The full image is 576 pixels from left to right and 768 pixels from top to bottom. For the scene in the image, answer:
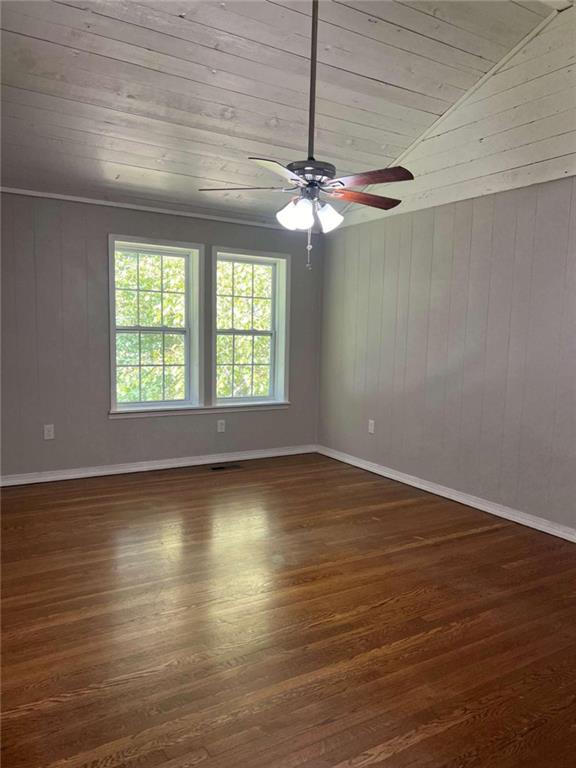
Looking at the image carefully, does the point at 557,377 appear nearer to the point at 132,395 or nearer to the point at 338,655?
the point at 338,655

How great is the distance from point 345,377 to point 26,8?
3823 mm

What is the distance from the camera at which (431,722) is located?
1782mm

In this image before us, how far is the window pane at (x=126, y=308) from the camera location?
4.72 metres

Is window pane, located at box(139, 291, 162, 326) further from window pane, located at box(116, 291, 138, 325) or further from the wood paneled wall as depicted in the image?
the wood paneled wall

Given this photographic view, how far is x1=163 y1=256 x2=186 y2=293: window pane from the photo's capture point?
16.2 feet

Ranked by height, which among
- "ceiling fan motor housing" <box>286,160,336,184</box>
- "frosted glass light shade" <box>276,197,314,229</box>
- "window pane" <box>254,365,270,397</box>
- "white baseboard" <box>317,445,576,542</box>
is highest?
"ceiling fan motor housing" <box>286,160,336,184</box>

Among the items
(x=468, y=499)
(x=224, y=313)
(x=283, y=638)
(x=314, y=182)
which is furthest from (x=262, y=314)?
(x=283, y=638)

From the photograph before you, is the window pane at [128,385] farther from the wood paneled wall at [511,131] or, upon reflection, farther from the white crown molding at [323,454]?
the wood paneled wall at [511,131]

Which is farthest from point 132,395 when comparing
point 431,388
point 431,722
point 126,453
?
point 431,722

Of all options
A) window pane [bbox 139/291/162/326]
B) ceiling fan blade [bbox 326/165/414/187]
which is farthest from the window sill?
ceiling fan blade [bbox 326/165/414/187]

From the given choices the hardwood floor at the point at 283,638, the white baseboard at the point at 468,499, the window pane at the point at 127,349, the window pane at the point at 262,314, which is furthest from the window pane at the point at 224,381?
the hardwood floor at the point at 283,638

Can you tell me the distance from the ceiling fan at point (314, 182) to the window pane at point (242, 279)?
2.63 metres

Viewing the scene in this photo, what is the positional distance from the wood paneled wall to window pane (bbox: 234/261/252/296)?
6.08 ft

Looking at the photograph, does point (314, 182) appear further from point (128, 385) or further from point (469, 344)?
point (128, 385)
